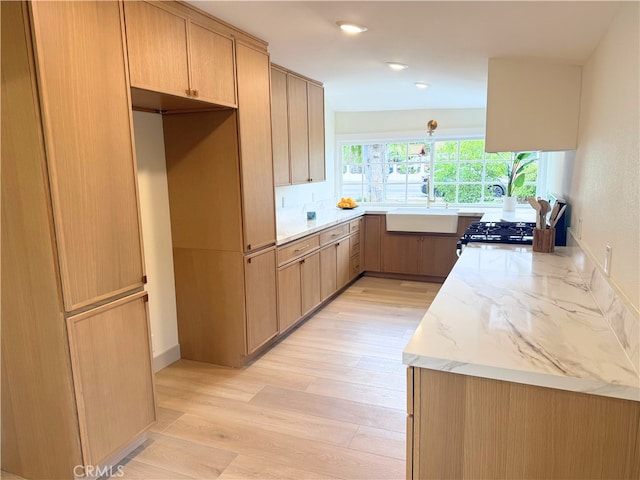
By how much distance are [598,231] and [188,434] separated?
2.29m

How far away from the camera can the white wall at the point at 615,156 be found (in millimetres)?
1402

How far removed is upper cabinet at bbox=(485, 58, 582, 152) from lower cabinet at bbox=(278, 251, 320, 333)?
5.90 ft

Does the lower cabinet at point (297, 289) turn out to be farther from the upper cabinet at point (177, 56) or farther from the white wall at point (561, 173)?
the white wall at point (561, 173)

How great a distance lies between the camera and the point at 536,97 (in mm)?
2787

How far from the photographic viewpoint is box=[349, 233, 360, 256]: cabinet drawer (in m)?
5.02

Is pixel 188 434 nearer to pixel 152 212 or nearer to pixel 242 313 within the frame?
pixel 242 313

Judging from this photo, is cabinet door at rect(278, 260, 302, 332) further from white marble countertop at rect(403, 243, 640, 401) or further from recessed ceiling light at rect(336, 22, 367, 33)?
recessed ceiling light at rect(336, 22, 367, 33)

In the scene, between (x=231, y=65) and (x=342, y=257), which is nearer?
(x=231, y=65)

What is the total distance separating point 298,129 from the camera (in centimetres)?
411

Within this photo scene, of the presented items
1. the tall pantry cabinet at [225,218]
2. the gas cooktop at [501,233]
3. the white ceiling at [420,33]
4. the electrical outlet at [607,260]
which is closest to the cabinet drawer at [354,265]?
the gas cooktop at [501,233]

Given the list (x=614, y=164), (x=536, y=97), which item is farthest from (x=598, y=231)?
(x=536, y=97)

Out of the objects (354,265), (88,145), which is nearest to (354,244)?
(354,265)

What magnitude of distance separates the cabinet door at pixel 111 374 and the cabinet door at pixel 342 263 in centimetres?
269

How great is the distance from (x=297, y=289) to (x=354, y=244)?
1592mm
